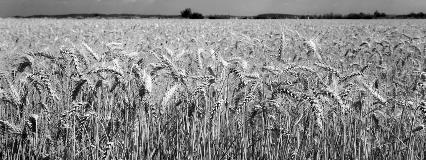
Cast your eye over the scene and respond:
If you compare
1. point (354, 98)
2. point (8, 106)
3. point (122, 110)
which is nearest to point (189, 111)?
point (122, 110)

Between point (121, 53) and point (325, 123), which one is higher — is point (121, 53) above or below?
above

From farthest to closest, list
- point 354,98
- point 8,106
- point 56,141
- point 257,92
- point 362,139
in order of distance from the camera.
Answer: point 8,106
point 257,92
point 354,98
point 56,141
point 362,139

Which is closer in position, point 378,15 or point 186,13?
point 378,15

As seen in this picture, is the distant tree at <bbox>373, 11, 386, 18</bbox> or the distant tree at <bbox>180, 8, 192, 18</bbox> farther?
the distant tree at <bbox>180, 8, 192, 18</bbox>

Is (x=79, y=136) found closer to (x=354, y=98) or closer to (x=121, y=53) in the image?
(x=121, y=53)

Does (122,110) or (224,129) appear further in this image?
(122,110)

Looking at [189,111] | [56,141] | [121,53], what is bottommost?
[56,141]

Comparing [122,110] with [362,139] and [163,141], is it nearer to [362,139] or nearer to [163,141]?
[163,141]

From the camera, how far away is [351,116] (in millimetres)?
2963

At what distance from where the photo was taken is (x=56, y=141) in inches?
117

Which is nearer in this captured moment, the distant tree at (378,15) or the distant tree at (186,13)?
the distant tree at (378,15)

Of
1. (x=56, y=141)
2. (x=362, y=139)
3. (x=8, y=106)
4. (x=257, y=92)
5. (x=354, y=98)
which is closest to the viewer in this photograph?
(x=362, y=139)

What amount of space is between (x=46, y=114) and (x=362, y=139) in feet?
6.55

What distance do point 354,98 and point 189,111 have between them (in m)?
1.15
